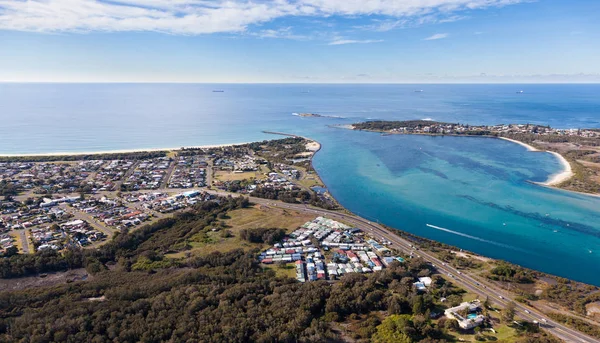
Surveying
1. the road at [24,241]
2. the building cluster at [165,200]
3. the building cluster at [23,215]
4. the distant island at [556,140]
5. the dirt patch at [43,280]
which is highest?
the distant island at [556,140]

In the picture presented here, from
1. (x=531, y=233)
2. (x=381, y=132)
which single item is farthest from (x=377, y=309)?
(x=381, y=132)

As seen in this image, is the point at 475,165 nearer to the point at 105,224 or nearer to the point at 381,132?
the point at 381,132

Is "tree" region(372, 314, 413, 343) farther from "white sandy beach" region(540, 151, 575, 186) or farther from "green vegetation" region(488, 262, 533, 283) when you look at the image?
"white sandy beach" region(540, 151, 575, 186)

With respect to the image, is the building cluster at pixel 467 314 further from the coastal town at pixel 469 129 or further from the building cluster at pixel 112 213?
the coastal town at pixel 469 129

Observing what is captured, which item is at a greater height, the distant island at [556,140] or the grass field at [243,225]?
the distant island at [556,140]

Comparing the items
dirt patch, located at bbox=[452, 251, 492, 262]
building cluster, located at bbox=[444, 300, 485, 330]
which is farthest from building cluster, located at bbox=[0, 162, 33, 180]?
dirt patch, located at bbox=[452, 251, 492, 262]

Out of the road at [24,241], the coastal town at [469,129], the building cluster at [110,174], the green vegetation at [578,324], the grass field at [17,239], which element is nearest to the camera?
the green vegetation at [578,324]

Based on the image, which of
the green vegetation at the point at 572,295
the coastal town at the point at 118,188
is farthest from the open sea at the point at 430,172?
the coastal town at the point at 118,188
